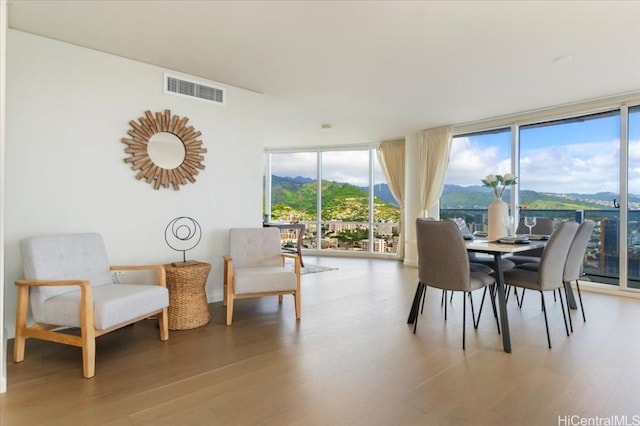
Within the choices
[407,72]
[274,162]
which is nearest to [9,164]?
[407,72]

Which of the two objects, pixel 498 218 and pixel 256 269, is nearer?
pixel 498 218

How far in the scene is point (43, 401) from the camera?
6.17 ft

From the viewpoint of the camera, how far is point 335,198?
789 centimetres

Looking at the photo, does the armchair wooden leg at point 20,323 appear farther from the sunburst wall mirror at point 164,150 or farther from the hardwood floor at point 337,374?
the sunburst wall mirror at point 164,150

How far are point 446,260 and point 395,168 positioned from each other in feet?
14.9

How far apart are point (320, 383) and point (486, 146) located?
16.3 feet

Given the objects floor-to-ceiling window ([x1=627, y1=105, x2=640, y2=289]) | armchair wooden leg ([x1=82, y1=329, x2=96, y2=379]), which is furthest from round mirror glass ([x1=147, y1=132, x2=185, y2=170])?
floor-to-ceiling window ([x1=627, y1=105, x2=640, y2=289])

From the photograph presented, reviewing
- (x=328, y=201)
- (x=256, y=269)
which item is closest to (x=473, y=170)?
(x=328, y=201)

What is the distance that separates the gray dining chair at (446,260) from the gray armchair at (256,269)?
3.91 ft

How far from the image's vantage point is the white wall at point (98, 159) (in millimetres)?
2781

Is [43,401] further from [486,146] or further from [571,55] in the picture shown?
[486,146]

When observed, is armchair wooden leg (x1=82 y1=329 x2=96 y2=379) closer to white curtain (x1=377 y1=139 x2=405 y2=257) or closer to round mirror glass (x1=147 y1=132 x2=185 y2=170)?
round mirror glass (x1=147 y1=132 x2=185 y2=170)

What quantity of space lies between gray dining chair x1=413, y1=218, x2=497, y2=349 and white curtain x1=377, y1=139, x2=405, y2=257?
165 inches

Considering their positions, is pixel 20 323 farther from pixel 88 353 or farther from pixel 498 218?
pixel 498 218
